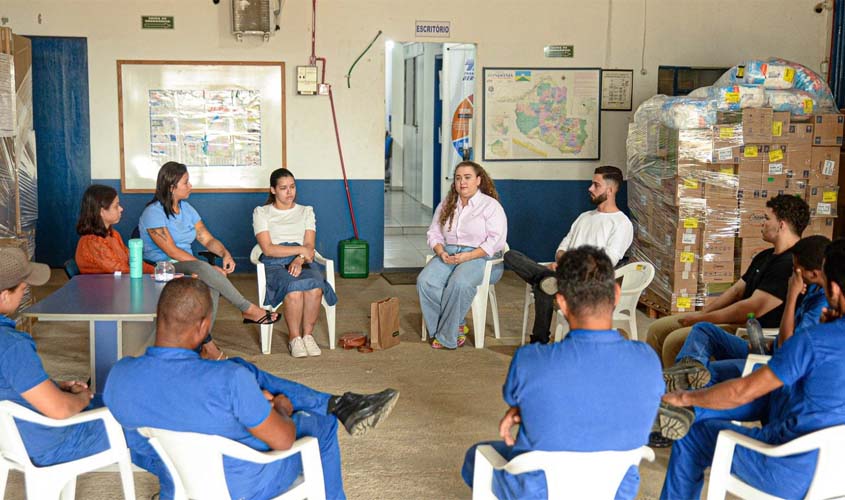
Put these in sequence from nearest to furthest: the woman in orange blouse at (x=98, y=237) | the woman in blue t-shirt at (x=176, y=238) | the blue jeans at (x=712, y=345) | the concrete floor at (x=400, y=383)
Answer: the concrete floor at (x=400, y=383) < the blue jeans at (x=712, y=345) < the woman in orange blouse at (x=98, y=237) < the woman in blue t-shirt at (x=176, y=238)

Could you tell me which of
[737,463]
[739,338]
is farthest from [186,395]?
[739,338]

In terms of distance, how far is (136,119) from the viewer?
799 centimetres

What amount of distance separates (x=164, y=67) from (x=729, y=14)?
16.6 feet

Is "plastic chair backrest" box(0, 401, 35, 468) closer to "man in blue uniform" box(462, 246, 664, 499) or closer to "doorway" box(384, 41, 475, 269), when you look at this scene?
"man in blue uniform" box(462, 246, 664, 499)

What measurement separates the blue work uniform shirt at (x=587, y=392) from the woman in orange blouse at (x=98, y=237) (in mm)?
3061

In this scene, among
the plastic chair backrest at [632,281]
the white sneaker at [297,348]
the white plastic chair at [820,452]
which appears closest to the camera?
the white plastic chair at [820,452]

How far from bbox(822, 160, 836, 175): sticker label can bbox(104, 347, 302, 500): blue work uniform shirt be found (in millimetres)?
5171

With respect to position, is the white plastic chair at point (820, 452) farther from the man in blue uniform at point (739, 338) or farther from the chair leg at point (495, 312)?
the chair leg at point (495, 312)

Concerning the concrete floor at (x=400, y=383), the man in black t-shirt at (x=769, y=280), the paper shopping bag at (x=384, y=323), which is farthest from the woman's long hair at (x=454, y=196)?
the man in black t-shirt at (x=769, y=280)

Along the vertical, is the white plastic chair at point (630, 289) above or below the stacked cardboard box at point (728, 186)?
below

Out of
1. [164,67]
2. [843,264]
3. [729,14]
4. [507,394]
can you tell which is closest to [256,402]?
[507,394]

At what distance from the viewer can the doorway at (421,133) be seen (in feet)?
31.2

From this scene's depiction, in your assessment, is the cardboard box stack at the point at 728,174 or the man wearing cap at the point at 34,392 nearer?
the man wearing cap at the point at 34,392

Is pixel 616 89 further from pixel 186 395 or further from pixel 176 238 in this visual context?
pixel 186 395
